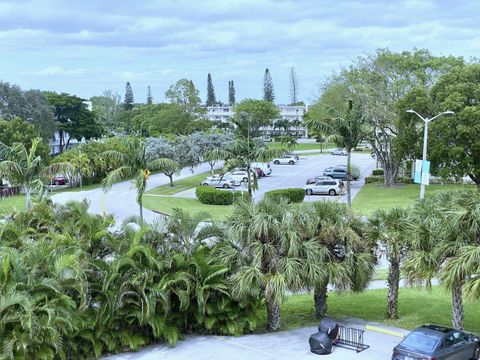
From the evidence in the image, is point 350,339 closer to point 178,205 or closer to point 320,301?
point 320,301

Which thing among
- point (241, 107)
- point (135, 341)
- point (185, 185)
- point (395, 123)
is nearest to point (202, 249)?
point (135, 341)

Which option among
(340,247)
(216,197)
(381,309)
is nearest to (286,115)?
(216,197)

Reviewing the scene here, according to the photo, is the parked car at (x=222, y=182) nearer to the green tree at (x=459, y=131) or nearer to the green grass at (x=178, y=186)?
the green grass at (x=178, y=186)

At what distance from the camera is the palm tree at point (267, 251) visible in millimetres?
16688

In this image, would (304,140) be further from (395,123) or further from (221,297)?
(221,297)

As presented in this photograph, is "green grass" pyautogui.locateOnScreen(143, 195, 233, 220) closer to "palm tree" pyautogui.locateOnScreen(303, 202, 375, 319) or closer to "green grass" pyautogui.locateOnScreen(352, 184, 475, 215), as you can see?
"green grass" pyautogui.locateOnScreen(352, 184, 475, 215)

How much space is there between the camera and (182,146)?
57688mm

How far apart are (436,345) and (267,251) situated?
5.25 m

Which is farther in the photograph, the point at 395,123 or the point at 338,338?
the point at 395,123

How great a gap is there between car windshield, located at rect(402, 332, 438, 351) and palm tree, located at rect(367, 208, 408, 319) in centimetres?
326

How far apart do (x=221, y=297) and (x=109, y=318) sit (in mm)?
3385

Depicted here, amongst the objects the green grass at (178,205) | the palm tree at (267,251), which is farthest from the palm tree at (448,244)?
the green grass at (178,205)

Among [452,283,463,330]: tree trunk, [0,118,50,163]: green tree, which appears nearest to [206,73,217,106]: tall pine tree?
[0,118,50,163]: green tree

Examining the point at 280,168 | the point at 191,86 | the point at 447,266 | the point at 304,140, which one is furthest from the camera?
the point at 304,140
